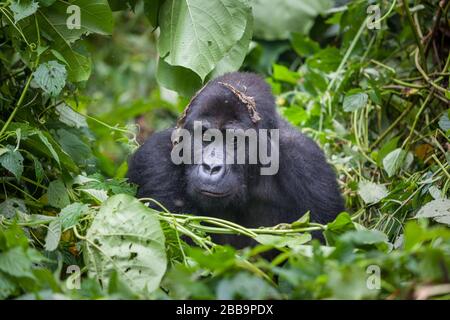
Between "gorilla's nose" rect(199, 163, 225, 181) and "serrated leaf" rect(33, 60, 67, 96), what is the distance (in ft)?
2.69

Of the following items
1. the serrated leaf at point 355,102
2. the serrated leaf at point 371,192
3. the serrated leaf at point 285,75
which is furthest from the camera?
the serrated leaf at point 285,75

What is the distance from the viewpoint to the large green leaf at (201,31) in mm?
3877

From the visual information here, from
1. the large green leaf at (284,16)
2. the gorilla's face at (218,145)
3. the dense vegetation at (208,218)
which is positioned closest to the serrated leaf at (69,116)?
the dense vegetation at (208,218)

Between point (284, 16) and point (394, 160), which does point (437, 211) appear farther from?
point (284, 16)

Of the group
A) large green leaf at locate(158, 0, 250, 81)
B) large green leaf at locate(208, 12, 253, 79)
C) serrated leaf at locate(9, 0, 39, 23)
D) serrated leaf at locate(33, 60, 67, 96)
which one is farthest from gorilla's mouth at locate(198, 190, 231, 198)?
serrated leaf at locate(9, 0, 39, 23)

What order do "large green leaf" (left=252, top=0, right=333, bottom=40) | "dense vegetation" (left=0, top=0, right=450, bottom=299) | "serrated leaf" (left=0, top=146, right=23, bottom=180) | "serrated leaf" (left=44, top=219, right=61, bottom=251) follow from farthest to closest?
"large green leaf" (left=252, top=0, right=333, bottom=40) < "serrated leaf" (left=0, top=146, right=23, bottom=180) < "serrated leaf" (left=44, top=219, right=61, bottom=251) < "dense vegetation" (left=0, top=0, right=450, bottom=299)

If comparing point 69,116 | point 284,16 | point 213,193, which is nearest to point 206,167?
point 213,193

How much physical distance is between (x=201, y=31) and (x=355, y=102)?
3.17 feet

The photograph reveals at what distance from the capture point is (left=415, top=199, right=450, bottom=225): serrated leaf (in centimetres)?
330

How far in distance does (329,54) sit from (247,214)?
5.62 feet

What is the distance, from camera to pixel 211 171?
3.75m

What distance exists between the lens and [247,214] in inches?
165

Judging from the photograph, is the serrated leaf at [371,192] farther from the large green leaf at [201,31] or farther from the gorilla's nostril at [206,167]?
the large green leaf at [201,31]

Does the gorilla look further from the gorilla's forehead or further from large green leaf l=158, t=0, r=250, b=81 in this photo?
large green leaf l=158, t=0, r=250, b=81
